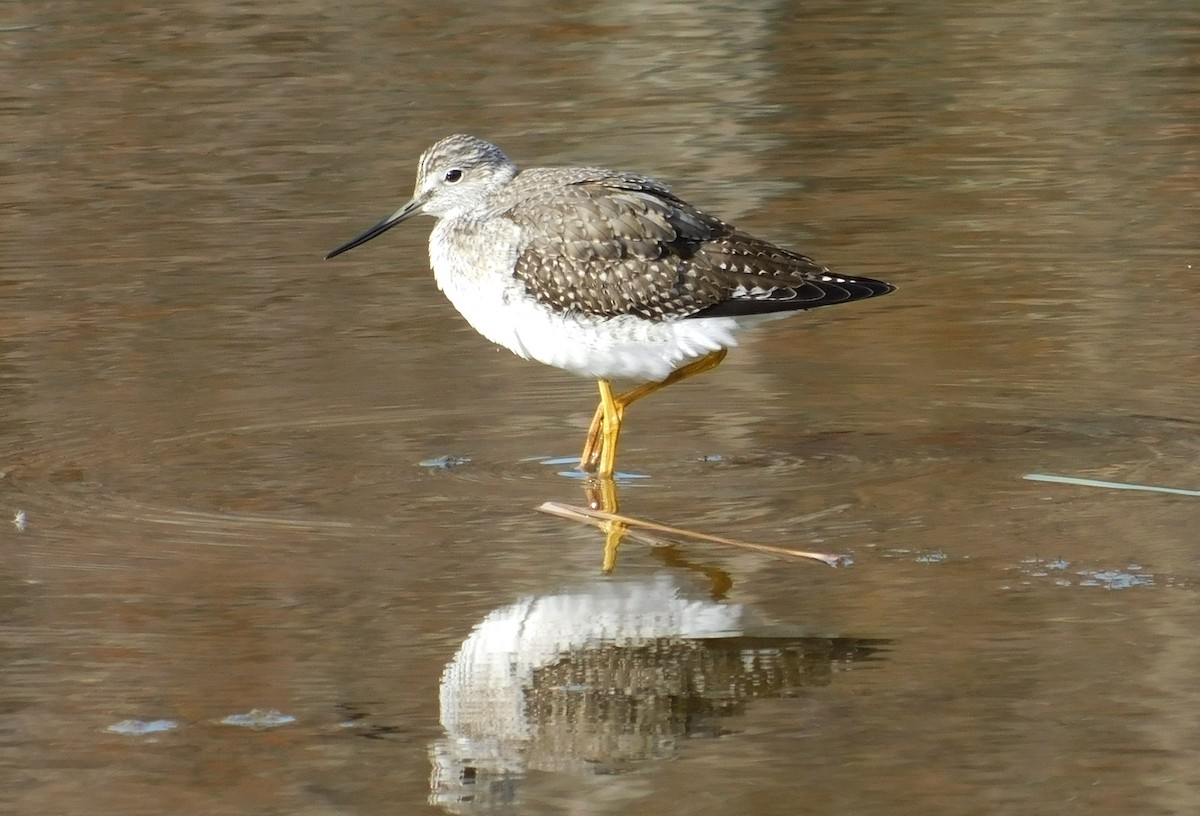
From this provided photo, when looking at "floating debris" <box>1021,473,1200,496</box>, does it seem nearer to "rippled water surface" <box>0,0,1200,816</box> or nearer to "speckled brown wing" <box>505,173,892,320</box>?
"rippled water surface" <box>0,0,1200,816</box>

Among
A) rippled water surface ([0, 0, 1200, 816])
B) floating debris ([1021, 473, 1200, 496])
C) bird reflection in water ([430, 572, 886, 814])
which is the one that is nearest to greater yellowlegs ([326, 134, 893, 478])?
rippled water surface ([0, 0, 1200, 816])

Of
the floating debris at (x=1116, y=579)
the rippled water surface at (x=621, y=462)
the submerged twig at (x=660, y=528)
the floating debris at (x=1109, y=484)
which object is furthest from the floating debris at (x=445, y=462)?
the floating debris at (x=1116, y=579)

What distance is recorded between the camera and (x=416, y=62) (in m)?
17.0

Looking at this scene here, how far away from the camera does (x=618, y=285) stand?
27.1 ft

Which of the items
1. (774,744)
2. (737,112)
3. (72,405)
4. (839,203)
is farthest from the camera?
(737,112)

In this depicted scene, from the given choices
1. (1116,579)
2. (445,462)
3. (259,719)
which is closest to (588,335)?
(445,462)

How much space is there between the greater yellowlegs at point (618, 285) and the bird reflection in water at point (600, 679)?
1.76 metres

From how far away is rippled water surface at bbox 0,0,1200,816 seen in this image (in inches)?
218

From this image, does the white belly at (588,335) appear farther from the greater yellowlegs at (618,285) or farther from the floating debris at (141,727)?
the floating debris at (141,727)

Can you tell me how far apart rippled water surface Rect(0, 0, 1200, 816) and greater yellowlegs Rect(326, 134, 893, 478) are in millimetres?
503

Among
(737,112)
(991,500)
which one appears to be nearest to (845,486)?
(991,500)

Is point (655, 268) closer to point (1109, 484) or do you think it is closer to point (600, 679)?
point (1109, 484)

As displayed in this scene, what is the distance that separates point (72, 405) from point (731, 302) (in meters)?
3.18

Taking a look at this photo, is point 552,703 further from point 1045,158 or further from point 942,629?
point 1045,158
